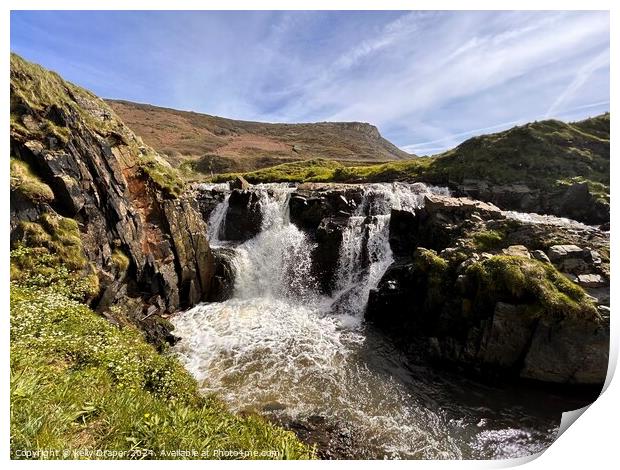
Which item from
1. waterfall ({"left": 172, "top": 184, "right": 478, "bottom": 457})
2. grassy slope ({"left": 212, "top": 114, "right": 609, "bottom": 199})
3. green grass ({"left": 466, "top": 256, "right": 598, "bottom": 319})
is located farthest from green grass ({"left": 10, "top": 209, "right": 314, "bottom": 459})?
grassy slope ({"left": 212, "top": 114, "right": 609, "bottom": 199})

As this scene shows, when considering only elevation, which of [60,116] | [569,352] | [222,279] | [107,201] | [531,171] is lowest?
[569,352]

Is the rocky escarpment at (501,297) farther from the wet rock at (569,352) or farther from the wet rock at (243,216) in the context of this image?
the wet rock at (243,216)

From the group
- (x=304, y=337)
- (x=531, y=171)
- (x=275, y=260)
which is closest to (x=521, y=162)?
(x=531, y=171)

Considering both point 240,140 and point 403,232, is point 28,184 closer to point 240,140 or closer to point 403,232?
point 403,232

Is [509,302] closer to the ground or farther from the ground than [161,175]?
closer to the ground

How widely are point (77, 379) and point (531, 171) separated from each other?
23.7 metres

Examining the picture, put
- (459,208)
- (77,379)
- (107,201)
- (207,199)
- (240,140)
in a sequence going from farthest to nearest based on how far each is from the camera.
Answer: (240,140) → (207,199) → (459,208) → (107,201) → (77,379)

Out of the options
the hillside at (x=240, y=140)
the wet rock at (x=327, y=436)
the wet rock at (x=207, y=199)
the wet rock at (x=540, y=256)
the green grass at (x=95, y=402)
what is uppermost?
the hillside at (x=240, y=140)

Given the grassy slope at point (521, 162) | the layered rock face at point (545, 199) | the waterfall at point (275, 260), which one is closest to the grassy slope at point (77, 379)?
the waterfall at point (275, 260)

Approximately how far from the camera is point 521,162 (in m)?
19.9

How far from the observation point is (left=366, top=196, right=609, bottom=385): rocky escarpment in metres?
7.18

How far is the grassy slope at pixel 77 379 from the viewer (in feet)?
10.3

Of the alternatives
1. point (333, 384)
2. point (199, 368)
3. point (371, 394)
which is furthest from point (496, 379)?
point (199, 368)

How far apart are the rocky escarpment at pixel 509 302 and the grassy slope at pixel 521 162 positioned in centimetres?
297
